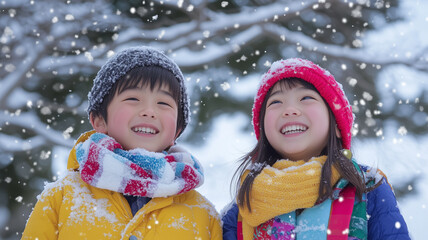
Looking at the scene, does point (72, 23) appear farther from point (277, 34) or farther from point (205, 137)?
point (277, 34)

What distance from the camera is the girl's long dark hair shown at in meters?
1.79

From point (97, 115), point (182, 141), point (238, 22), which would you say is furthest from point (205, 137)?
point (97, 115)

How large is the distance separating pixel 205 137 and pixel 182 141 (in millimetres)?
264

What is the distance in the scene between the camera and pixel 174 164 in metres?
2.05

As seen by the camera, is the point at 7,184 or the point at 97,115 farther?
the point at 7,184

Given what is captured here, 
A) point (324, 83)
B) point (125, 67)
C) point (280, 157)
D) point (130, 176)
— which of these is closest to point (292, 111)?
point (324, 83)

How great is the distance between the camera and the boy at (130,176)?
1.88 meters

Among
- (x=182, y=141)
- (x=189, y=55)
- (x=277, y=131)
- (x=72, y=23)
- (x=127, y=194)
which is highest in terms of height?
(x=72, y=23)

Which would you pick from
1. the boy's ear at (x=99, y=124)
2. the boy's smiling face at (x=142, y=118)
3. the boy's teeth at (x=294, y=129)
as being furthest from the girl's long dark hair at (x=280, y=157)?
the boy's ear at (x=99, y=124)

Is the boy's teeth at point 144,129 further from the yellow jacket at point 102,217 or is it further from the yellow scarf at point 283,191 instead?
the yellow scarf at point 283,191

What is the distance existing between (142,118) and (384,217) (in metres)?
1.24

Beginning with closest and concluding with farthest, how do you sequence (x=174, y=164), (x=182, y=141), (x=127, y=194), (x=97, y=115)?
(x=127, y=194), (x=174, y=164), (x=97, y=115), (x=182, y=141)

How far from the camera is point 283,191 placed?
1.82 meters

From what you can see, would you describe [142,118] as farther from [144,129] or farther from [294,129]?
[294,129]
